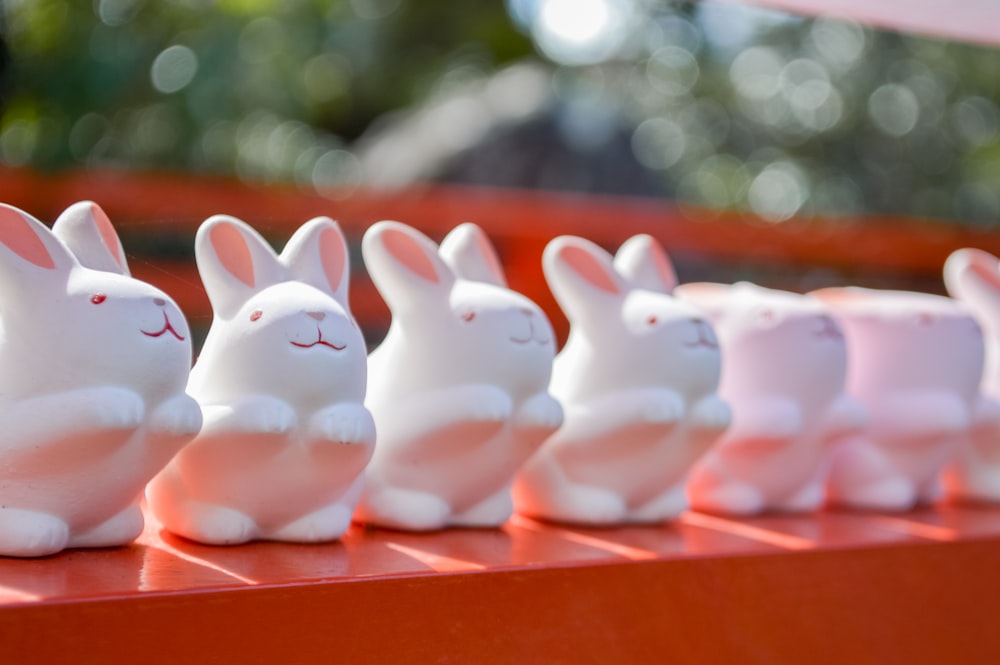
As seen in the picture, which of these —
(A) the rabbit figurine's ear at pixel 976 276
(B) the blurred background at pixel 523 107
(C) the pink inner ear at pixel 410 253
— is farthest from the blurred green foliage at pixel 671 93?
(C) the pink inner ear at pixel 410 253

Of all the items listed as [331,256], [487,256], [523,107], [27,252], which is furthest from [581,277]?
[523,107]

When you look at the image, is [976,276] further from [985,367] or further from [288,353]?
[288,353]

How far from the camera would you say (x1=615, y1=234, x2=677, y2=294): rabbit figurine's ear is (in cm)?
151

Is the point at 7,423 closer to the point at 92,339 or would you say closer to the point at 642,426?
the point at 92,339

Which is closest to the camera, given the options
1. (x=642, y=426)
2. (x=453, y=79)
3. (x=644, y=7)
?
(x=642, y=426)

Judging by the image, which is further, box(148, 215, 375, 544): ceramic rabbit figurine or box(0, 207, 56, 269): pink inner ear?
box(148, 215, 375, 544): ceramic rabbit figurine

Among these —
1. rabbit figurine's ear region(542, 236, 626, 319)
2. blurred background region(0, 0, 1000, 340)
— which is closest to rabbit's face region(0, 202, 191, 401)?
rabbit figurine's ear region(542, 236, 626, 319)

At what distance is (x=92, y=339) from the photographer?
1.06 metres

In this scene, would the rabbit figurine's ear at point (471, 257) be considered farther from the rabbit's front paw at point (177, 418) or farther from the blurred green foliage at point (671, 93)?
the blurred green foliage at point (671, 93)

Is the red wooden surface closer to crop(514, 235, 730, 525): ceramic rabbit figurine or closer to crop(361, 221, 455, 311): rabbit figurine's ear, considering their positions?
crop(514, 235, 730, 525): ceramic rabbit figurine

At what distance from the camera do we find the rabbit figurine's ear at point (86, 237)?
114 cm

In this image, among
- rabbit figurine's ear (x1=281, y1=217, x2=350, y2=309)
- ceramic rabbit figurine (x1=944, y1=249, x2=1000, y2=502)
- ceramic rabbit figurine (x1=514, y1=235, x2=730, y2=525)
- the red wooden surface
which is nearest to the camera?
the red wooden surface

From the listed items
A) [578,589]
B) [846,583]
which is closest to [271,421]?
[578,589]

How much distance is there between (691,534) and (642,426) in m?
0.17
